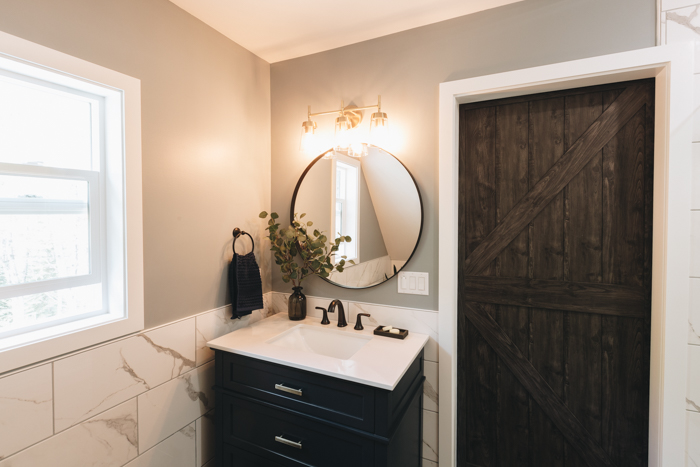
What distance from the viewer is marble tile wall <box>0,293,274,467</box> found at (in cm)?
111

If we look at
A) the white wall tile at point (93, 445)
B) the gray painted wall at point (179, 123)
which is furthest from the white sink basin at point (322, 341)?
the white wall tile at point (93, 445)

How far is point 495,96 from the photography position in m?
1.65

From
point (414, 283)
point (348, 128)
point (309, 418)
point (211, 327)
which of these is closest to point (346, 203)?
point (348, 128)

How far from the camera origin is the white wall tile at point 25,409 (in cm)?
106

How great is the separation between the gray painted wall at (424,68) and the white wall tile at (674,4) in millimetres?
37

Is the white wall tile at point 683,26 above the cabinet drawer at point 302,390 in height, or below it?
above

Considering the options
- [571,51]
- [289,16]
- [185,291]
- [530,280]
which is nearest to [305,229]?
[185,291]

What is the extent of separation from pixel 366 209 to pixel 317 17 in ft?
3.20

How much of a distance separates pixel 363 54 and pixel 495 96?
2.40ft

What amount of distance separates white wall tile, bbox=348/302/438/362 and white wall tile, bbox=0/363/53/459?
1285 millimetres

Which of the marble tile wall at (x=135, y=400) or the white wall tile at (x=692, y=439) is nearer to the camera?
the marble tile wall at (x=135, y=400)

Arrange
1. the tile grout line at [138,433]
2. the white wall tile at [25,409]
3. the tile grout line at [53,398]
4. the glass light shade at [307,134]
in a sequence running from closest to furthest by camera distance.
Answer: the white wall tile at [25,409], the tile grout line at [53,398], the tile grout line at [138,433], the glass light shade at [307,134]

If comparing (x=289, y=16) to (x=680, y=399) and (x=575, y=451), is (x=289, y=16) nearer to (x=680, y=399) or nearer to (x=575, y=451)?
(x=680, y=399)

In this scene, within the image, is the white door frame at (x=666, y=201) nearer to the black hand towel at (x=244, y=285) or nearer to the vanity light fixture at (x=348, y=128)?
the vanity light fixture at (x=348, y=128)
